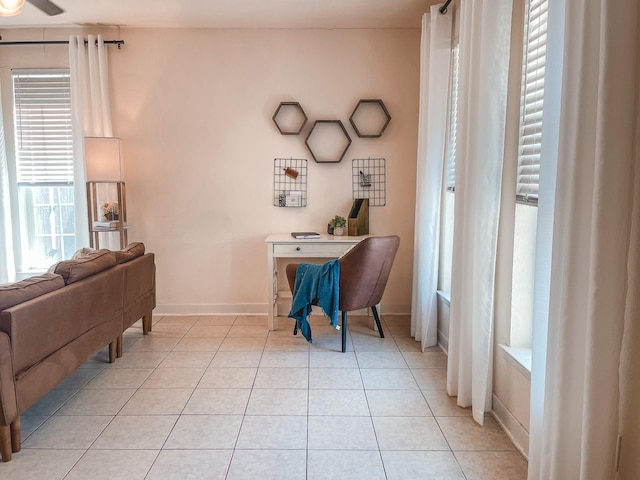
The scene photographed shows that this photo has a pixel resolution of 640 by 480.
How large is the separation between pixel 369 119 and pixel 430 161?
1045 millimetres

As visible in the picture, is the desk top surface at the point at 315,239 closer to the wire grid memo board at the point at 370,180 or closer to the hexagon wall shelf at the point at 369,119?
the wire grid memo board at the point at 370,180

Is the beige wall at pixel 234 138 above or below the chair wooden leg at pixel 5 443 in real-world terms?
above

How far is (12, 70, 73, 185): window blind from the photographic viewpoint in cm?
430

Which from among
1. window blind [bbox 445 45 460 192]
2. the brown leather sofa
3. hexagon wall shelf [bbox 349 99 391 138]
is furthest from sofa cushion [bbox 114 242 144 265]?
window blind [bbox 445 45 460 192]

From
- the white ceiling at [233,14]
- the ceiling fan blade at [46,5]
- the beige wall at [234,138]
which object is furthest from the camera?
the beige wall at [234,138]

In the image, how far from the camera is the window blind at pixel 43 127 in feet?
14.1

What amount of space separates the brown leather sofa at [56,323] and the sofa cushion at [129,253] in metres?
0.01

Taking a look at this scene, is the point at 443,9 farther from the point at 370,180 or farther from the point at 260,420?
the point at 260,420

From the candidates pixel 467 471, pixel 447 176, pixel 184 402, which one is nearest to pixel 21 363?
pixel 184 402

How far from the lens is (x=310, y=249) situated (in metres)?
3.92

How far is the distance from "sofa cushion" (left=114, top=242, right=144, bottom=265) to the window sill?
2.48 metres

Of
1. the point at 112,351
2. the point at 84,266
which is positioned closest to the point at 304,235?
the point at 112,351

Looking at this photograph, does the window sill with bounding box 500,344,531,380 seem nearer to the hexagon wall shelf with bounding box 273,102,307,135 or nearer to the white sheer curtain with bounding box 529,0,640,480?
the white sheer curtain with bounding box 529,0,640,480

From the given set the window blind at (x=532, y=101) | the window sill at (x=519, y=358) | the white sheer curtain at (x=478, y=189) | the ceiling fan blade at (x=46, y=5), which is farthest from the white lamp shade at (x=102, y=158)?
the window sill at (x=519, y=358)
